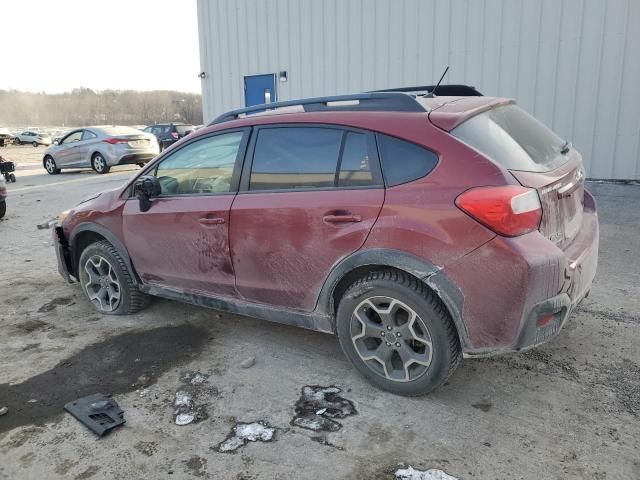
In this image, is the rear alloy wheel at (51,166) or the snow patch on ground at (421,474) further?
the rear alloy wheel at (51,166)

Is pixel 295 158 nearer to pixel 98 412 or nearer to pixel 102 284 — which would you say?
pixel 98 412

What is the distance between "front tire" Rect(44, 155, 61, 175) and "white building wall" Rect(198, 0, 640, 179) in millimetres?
7620

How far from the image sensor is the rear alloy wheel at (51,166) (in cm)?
1594

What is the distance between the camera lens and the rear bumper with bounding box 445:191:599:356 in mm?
2479

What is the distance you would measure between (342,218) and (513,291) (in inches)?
38.6

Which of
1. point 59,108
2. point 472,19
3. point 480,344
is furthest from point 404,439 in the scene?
point 59,108

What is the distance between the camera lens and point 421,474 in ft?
7.66

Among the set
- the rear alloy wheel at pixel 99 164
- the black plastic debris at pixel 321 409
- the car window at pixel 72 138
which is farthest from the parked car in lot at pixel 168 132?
the black plastic debris at pixel 321 409

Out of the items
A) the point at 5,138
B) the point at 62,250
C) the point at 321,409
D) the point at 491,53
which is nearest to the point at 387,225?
the point at 321,409

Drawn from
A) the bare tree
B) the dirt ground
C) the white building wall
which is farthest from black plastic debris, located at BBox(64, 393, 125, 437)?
the bare tree

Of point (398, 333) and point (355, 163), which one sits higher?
point (355, 163)

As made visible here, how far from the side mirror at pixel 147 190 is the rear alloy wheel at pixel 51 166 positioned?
13888 millimetres

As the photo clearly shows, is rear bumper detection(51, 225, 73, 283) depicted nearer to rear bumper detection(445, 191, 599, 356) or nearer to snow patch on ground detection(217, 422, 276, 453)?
snow patch on ground detection(217, 422, 276, 453)

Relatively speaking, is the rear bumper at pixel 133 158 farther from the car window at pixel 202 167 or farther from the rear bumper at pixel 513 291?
the rear bumper at pixel 513 291
